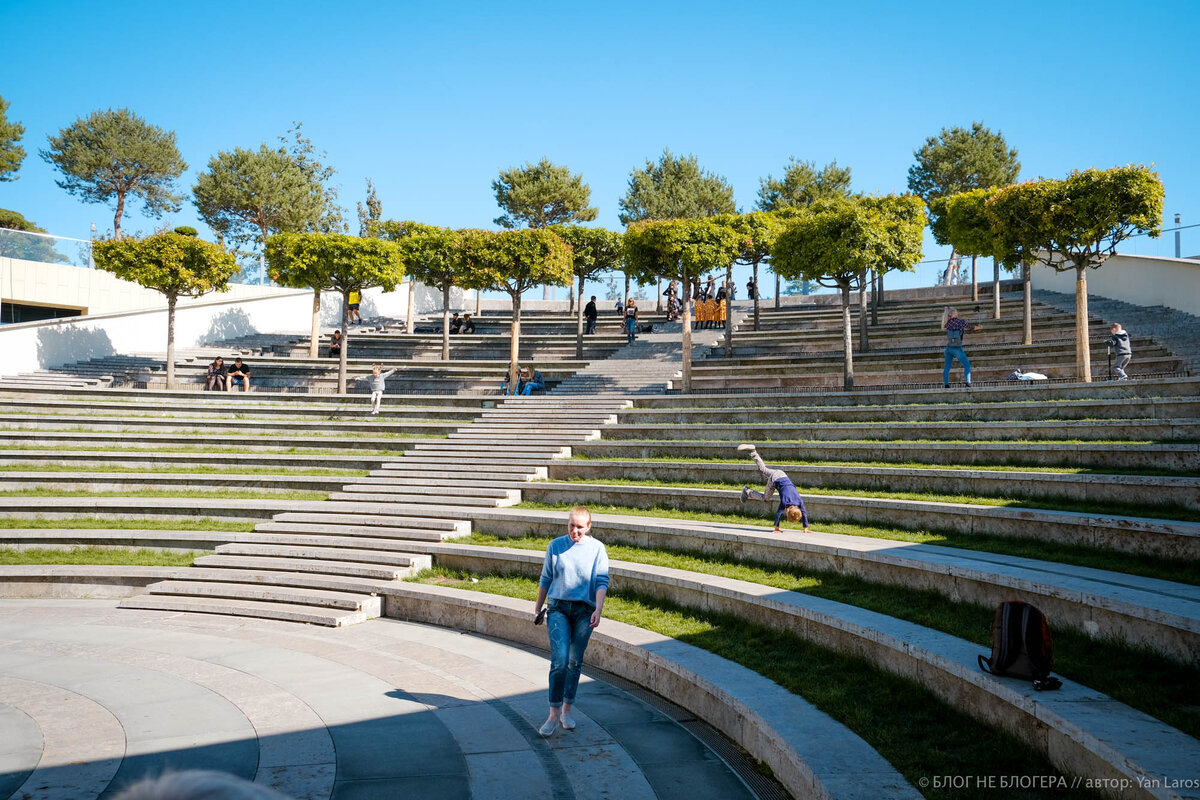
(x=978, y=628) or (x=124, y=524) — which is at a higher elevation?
(x=978, y=628)

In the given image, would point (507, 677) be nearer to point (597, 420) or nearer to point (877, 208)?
point (597, 420)

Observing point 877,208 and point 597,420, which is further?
point 877,208

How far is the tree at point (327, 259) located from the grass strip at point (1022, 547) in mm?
14103

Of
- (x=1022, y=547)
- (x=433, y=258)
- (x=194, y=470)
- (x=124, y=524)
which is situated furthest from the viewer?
(x=433, y=258)

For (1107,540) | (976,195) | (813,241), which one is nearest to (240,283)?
(813,241)

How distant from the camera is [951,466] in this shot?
10969 mm

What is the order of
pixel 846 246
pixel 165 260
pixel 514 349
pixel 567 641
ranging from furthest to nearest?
1. pixel 514 349
2. pixel 165 260
3. pixel 846 246
4. pixel 567 641

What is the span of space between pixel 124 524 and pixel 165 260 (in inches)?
412

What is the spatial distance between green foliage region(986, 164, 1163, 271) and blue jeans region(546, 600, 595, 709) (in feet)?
37.6

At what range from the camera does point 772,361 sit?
2011 centimetres

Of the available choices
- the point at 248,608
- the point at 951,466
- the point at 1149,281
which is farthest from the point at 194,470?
the point at 1149,281

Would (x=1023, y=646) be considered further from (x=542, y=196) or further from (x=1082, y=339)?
(x=542, y=196)

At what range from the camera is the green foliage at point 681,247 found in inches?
766

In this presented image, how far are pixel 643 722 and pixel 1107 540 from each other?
453 centimetres
